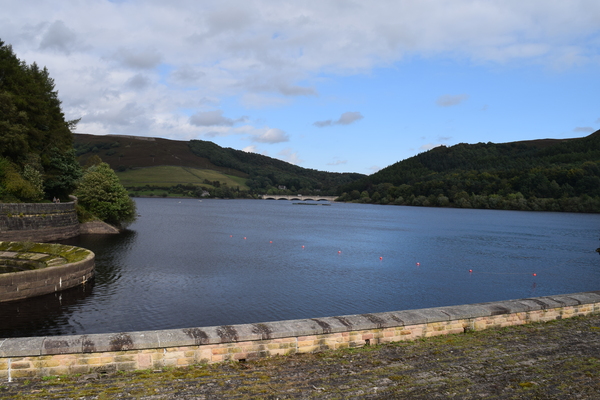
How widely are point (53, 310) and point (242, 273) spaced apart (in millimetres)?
13062

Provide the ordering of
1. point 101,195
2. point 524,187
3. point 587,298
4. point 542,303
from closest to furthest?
point 542,303 → point 587,298 → point 101,195 → point 524,187

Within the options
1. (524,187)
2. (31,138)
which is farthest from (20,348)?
(524,187)

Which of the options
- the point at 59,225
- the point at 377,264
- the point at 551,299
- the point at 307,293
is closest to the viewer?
the point at 551,299

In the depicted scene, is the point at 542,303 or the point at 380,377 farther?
the point at 542,303

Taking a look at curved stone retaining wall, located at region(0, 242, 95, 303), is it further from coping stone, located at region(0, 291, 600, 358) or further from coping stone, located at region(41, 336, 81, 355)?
coping stone, located at region(41, 336, 81, 355)

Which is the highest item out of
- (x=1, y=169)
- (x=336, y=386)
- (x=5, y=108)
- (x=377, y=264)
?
(x=5, y=108)

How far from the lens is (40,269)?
762 inches

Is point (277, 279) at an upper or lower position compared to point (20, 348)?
lower

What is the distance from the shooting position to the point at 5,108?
131 feet

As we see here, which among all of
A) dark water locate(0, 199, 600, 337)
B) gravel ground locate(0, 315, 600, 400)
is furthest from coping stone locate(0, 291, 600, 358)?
dark water locate(0, 199, 600, 337)

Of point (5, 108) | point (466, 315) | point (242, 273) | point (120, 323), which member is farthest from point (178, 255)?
point (466, 315)

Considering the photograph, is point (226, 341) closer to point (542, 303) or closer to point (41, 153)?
point (542, 303)

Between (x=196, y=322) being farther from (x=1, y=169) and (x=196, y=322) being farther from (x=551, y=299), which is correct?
(x=1, y=169)

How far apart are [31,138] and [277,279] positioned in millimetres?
36150
